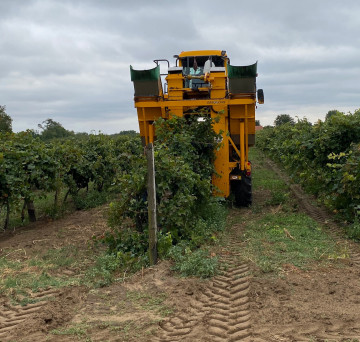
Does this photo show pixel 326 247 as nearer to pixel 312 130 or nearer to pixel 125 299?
pixel 125 299

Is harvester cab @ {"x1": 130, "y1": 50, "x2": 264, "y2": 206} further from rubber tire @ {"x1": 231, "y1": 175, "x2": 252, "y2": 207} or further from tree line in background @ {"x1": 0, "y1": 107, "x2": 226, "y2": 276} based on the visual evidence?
tree line in background @ {"x1": 0, "y1": 107, "x2": 226, "y2": 276}

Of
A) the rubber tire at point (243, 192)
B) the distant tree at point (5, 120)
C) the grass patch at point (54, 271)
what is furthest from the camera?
the distant tree at point (5, 120)

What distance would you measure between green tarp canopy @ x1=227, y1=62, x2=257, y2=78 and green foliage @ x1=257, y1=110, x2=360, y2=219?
197cm

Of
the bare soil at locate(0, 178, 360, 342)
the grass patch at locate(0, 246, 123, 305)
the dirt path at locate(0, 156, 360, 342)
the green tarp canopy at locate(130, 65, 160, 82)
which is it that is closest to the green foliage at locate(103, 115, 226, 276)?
the grass patch at locate(0, 246, 123, 305)

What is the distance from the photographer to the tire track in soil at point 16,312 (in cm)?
391

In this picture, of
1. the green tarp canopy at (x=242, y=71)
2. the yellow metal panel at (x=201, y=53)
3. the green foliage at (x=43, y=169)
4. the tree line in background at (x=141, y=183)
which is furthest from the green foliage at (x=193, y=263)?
the yellow metal panel at (x=201, y=53)

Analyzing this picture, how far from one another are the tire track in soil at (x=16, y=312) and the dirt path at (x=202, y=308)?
11 mm

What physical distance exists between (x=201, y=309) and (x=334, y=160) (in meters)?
5.55

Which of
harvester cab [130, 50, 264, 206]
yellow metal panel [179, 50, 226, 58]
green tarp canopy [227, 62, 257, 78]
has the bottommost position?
harvester cab [130, 50, 264, 206]

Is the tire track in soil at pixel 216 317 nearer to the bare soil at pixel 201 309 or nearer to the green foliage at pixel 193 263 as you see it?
the bare soil at pixel 201 309

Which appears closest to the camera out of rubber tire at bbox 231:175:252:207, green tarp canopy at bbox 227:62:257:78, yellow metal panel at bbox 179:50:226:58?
green tarp canopy at bbox 227:62:257:78

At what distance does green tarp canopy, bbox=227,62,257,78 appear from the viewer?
8.30 metres

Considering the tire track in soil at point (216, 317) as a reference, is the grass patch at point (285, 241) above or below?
above

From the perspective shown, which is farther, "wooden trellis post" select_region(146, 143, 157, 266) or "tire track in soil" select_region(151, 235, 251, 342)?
"wooden trellis post" select_region(146, 143, 157, 266)
